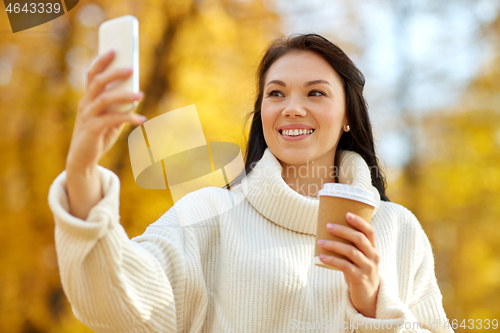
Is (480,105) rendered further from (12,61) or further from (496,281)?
(12,61)

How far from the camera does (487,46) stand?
16.7 feet

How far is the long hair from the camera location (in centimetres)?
201

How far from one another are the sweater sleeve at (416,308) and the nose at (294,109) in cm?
72

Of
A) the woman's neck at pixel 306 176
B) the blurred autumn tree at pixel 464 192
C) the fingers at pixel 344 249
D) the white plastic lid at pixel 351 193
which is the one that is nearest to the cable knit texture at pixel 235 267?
the woman's neck at pixel 306 176

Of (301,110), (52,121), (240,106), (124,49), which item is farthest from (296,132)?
(52,121)

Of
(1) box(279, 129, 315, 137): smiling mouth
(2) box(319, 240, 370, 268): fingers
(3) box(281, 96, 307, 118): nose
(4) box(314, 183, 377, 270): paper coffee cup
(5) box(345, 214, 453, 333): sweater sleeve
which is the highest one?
(3) box(281, 96, 307, 118): nose

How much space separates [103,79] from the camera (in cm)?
94

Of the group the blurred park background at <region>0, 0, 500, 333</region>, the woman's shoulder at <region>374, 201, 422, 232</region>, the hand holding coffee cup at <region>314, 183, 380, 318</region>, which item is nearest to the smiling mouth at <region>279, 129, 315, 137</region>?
the woman's shoulder at <region>374, 201, 422, 232</region>

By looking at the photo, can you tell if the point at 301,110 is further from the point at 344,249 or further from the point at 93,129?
the point at 93,129

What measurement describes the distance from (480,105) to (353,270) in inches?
187

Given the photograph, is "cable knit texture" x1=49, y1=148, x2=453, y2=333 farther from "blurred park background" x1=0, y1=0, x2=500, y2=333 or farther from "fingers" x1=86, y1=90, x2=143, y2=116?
"blurred park background" x1=0, y1=0, x2=500, y2=333

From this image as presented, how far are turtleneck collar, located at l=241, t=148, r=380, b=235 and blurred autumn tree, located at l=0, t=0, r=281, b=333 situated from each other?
6.04 feet

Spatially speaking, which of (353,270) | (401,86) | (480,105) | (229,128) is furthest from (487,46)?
(353,270)

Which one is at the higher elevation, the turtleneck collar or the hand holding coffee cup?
the turtleneck collar
